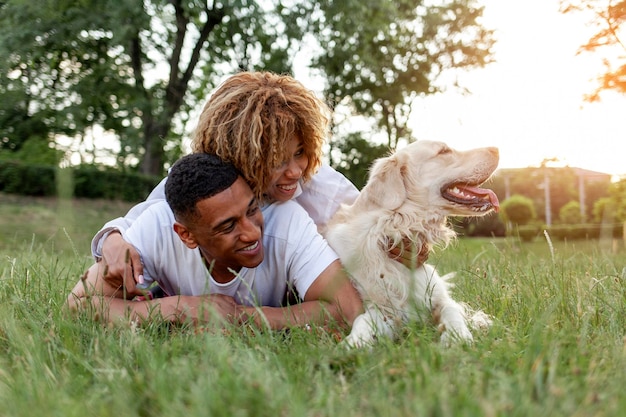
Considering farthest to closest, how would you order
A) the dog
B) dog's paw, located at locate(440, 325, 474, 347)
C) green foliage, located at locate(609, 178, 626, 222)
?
1. green foliage, located at locate(609, 178, 626, 222)
2. the dog
3. dog's paw, located at locate(440, 325, 474, 347)

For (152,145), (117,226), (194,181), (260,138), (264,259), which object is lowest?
(264,259)

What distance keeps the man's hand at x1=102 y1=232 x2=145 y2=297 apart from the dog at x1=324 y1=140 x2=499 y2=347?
975 millimetres

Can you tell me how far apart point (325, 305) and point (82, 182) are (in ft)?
45.9

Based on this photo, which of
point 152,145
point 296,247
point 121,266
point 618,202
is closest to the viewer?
point 121,266

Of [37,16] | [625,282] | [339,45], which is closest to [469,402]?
[625,282]

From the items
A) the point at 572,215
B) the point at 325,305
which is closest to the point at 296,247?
the point at 325,305

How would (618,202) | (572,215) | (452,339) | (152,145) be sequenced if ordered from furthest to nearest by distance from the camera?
(572,215), (152,145), (618,202), (452,339)

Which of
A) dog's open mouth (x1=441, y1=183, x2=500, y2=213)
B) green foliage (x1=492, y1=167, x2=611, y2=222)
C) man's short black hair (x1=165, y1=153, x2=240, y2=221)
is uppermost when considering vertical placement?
man's short black hair (x1=165, y1=153, x2=240, y2=221)

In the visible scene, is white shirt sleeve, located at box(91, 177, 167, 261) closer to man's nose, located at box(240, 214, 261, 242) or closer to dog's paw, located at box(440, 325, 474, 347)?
man's nose, located at box(240, 214, 261, 242)

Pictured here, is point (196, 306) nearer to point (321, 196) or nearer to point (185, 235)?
point (185, 235)

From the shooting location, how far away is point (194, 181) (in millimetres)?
2689

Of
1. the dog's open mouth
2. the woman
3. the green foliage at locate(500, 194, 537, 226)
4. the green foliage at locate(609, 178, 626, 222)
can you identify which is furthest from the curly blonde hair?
the green foliage at locate(500, 194, 537, 226)

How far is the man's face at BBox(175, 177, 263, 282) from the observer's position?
2.67 m

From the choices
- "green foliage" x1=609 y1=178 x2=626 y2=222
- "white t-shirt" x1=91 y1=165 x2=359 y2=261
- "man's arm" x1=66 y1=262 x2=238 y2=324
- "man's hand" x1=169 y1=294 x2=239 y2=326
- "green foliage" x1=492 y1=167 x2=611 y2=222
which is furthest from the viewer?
"green foliage" x1=492 y1=167 x2=611 y2=222
